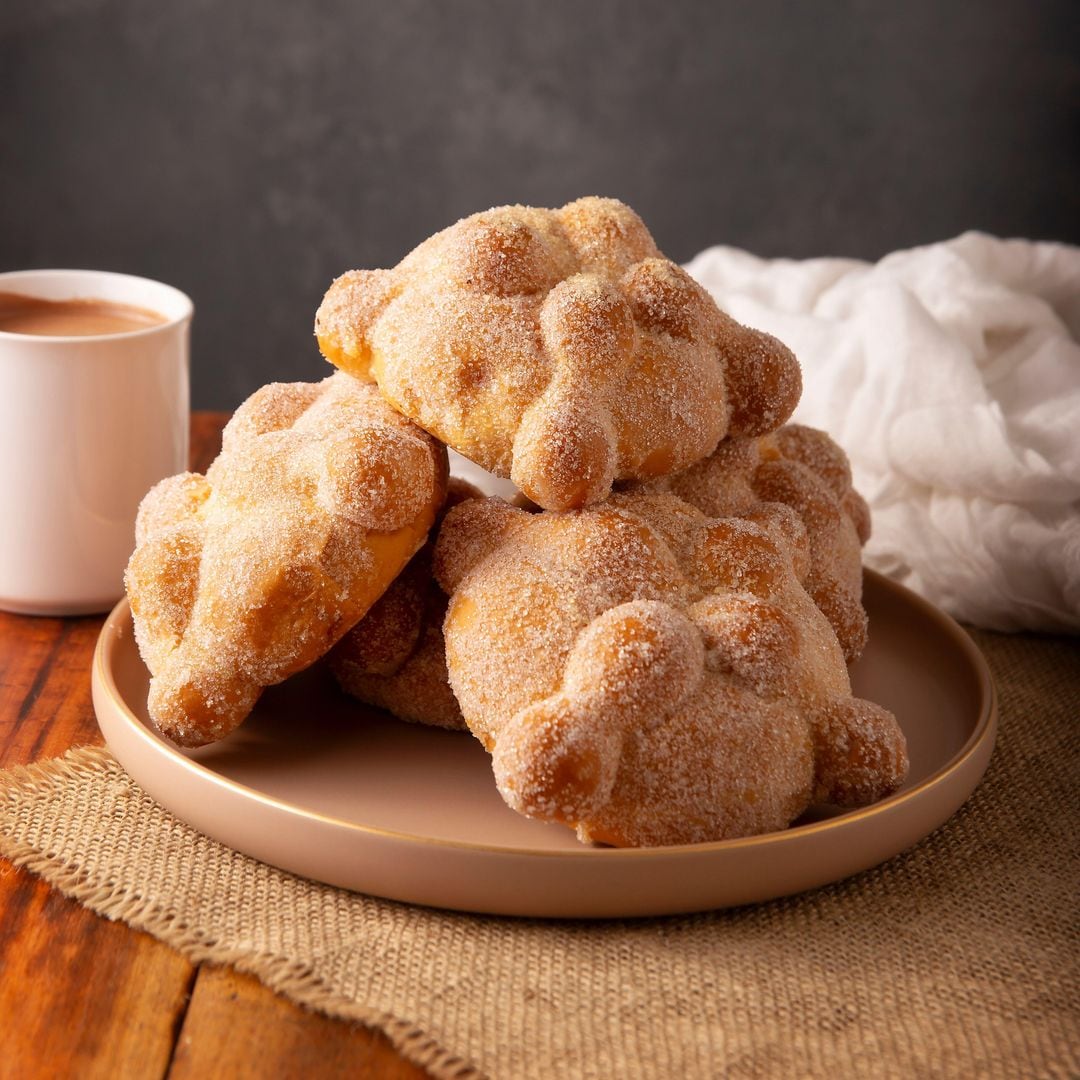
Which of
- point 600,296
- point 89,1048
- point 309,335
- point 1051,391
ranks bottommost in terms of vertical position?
point 309,335

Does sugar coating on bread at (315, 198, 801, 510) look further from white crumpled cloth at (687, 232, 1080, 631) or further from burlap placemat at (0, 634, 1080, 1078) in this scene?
white crumpled cloth at (687, 232, 1080, 631)

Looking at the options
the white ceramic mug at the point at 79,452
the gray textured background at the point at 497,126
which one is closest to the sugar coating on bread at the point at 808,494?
the white ceramic mug at the point at 79,452

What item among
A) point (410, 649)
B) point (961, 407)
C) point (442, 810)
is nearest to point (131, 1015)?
point (442, 810)

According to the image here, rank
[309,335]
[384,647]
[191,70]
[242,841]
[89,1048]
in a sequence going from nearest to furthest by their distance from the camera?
[89,1048], [242,841], [384,647], [191,70], [309,335]

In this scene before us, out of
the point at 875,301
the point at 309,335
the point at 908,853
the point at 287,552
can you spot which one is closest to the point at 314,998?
the point at 287,552

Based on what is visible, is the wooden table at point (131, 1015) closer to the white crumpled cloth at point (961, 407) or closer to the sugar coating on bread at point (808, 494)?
the sugar coating on bread at point (808, 494)

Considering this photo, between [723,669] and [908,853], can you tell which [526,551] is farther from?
[908,853]
